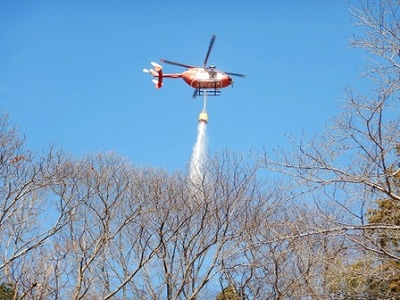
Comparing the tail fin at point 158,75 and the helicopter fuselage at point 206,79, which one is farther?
the tail fin at point 158,75

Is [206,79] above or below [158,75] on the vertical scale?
below

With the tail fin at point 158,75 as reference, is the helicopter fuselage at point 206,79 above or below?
below

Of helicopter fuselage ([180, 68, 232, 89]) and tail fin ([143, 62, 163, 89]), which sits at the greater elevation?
tail fin ([143, 62, 163, 89])

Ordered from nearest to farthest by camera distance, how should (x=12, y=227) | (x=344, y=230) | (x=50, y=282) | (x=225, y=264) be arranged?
(x=344, y=230) < (x=50, y=282) < (x=12, y=227) < (x=225, y=264)

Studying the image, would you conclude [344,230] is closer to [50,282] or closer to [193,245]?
[50,282]


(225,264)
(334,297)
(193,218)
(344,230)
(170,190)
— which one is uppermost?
(170,190)

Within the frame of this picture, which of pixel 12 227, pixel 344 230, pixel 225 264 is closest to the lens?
pixel 344 230

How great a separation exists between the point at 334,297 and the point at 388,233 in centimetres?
98

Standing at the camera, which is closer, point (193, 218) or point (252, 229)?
point (252, 229)

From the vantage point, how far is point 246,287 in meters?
11.6

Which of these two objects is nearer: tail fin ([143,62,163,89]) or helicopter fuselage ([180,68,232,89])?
helicopter fuselage ([180,68,232,89])

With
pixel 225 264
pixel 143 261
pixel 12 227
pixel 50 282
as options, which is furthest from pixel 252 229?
pixel 12 227

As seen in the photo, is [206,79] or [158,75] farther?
[158,75]

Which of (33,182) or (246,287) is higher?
(33,182)
